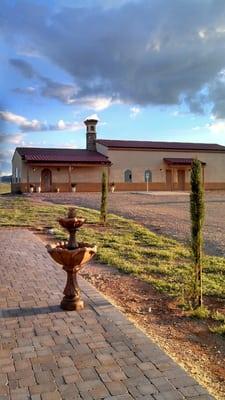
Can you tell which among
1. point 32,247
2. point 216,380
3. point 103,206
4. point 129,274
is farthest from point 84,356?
point 103,206

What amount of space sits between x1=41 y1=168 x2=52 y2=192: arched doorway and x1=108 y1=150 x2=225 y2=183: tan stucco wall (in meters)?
6.32

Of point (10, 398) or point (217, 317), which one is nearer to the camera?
point (10, 398)

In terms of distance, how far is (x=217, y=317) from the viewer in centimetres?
507

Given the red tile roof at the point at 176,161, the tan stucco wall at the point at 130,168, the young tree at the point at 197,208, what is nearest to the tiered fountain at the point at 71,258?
the young tree at the point at 197,208

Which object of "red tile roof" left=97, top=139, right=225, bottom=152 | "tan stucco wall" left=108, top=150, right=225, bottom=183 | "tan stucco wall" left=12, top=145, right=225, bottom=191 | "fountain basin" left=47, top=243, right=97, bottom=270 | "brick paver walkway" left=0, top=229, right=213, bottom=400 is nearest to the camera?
"brick paver walkway" left=0, top=229, right=213, bottom=400

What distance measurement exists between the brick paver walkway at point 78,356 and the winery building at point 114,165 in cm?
3442

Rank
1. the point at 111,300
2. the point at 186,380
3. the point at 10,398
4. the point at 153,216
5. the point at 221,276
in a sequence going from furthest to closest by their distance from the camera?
the point at 153,216 → the point at 221,276 → the point at 111,300 → the point at 186,380 → the point at 10,398

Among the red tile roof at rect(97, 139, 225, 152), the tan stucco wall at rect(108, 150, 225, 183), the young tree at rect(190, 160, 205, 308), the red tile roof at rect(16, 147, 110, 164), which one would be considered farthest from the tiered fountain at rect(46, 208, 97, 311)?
the red tile roof at rect(97, 139, 225, 152)

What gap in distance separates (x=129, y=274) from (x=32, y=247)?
3435mm

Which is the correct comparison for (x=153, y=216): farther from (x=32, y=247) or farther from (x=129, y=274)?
(x=129, y=274)

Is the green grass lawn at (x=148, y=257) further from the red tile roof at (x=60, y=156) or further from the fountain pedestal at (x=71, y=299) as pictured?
the red tile roof at (x=60, y=156)

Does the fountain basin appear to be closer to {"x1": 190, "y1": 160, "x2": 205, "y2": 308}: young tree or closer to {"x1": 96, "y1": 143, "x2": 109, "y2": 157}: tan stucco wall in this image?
{"x1": 190, "y1": 160, "x2": 205, "y2": 308}: young tree

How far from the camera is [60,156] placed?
42.2 metres

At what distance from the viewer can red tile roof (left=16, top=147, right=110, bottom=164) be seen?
132 ft
